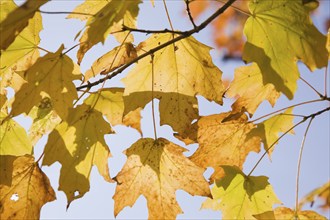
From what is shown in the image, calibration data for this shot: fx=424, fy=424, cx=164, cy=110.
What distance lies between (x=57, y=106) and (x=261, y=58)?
0.85 meters

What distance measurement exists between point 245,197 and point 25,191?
104 centimetres

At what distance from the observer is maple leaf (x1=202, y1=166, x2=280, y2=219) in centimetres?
202

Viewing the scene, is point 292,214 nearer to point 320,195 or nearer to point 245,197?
point 245,197

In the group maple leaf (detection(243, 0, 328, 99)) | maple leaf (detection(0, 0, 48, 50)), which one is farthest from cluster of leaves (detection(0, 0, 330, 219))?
maple leaf (detection(0, 0, 48, 50))

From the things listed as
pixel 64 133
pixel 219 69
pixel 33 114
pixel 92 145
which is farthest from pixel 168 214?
pixel 33 114

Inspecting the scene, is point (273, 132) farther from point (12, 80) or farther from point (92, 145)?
point (12, 80)

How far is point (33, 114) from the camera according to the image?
2.18 m

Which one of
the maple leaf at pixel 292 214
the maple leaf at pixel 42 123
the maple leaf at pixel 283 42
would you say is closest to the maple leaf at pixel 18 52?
the maple leaf at pixel 42 123

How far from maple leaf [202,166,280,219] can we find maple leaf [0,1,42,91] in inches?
43.6

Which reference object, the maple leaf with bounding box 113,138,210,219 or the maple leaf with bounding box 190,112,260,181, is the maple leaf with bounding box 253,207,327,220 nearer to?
the maple leaf with bounding box 190,112,260,181

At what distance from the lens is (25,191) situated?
76.4 inches

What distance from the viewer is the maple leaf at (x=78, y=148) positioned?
5.74 ft

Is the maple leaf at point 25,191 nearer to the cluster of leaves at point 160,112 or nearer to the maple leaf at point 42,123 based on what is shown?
the cluster of leaves at point 160,112

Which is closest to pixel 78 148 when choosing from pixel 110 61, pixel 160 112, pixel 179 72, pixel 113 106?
pixel 113 106
